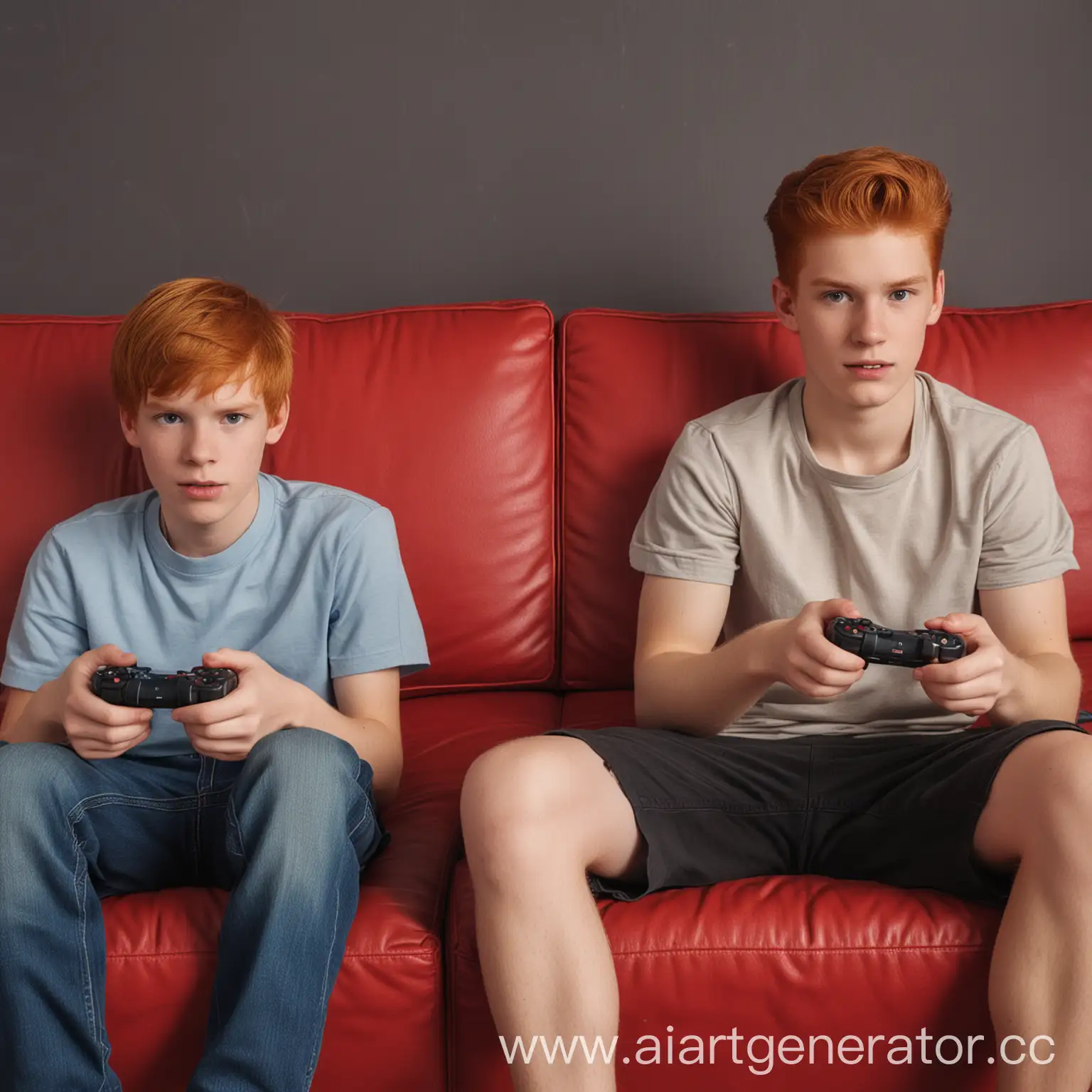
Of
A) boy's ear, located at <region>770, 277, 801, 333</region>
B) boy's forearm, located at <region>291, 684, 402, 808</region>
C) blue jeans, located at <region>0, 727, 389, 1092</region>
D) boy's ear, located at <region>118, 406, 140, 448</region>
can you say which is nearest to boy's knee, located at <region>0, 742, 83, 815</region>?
blue jeans, located at <region>0, 727, 389, 1092</region>

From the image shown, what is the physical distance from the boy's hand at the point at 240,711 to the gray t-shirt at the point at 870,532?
448 millimetres

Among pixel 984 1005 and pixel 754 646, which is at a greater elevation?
pixel 754 646

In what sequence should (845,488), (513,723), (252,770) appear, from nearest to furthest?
(252,770)
(845,488)
(513,723)

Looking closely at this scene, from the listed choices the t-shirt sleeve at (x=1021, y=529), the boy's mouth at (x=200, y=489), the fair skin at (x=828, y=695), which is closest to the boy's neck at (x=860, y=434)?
the fair skin at (x=828, y=695)

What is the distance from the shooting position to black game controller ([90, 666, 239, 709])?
3.73ft

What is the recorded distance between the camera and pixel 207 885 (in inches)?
48.8

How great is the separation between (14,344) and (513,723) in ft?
2.80

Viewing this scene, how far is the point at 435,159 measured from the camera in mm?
2068

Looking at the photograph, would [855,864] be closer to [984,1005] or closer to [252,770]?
[984,1005]

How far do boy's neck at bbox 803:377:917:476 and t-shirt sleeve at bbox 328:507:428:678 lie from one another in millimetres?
499

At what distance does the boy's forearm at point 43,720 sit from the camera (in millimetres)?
1274

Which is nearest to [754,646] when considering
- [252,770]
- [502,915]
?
[502,915]

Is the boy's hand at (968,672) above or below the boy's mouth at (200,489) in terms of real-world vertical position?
below

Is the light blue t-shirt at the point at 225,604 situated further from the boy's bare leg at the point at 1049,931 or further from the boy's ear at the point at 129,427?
the boy's bare leg at the point at 1049,931
